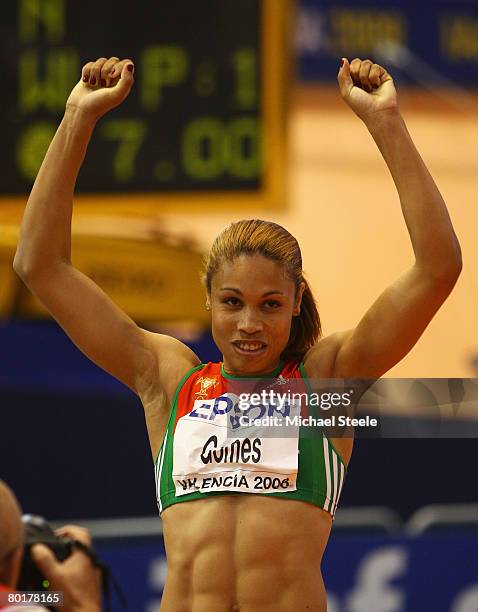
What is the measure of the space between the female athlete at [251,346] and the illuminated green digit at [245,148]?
3826mm

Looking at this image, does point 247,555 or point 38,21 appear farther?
point 38,21

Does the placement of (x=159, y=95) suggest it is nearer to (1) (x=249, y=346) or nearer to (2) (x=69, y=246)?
(2) (x=69, y=246)

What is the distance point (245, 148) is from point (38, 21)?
4.13 feet

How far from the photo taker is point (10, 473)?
6.04 meters

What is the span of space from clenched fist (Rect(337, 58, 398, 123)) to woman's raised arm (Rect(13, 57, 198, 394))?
454 millimetres

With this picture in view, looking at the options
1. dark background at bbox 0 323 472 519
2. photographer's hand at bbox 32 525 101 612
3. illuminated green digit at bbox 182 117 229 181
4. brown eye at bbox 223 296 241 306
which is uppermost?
illuminated green digit at bbox 182 117 229 181

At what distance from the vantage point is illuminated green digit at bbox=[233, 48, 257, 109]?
641cm

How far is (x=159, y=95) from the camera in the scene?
639 cm

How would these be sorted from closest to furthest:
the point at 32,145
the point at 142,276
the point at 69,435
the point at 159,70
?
1. the point at 69,435
2. the point at 32,145
3. the point at 159,70
4. the point at 142,276

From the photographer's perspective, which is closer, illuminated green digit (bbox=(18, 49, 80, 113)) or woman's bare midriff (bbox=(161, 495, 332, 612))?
woman's bare midriff (bbox=(161, 495, 332, 612))

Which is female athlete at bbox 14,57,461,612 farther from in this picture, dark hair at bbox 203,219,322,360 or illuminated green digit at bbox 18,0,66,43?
illuminated green digit at bbox 18,0,66,43

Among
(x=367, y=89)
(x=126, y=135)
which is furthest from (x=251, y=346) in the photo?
(x=126, y=135)

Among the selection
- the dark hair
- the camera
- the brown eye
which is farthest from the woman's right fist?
the camera

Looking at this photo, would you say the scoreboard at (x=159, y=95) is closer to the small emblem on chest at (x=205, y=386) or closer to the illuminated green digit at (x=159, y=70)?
the illuminated green digit at (x=159, y=70)
